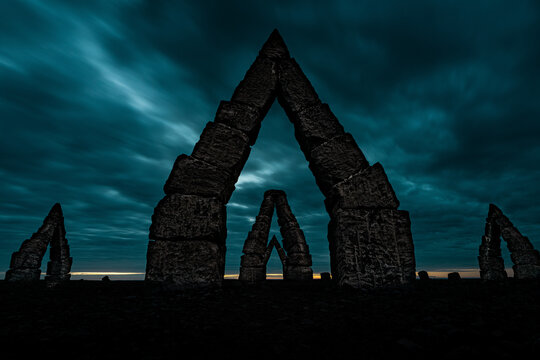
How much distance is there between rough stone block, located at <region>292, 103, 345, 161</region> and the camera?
4887 mm

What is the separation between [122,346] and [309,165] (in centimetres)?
403

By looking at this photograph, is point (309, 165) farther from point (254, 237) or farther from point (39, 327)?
point (254, 237)

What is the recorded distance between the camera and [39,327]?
91.8 inches

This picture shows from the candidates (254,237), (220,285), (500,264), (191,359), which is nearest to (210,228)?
(220,285)

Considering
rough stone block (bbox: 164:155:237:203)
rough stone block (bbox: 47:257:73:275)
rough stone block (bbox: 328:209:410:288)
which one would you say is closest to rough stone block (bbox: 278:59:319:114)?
rough stone block (bbox: 164:155:237:203)

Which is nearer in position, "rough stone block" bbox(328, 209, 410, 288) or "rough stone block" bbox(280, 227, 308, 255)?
"rough stone block" bbox(328, 209, 410, 288)

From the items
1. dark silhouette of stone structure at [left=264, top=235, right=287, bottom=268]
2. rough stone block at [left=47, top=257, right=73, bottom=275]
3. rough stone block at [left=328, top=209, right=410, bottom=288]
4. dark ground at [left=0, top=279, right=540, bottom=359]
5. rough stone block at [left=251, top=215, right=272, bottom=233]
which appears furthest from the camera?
dark silhouette of stone structure at [left=264, top=235, right=287, bottom=268]

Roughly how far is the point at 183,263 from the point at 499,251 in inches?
591

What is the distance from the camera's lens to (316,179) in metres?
5.03

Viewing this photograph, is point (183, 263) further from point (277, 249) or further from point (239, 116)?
point (277, 249)

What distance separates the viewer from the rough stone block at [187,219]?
4.25 metres

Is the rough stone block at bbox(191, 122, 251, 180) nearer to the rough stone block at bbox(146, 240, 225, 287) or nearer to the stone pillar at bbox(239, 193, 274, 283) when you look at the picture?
the rough stone block at bbox(146, 240, 225, 287)

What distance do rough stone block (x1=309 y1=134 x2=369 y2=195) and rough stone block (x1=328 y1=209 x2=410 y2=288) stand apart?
681 mm

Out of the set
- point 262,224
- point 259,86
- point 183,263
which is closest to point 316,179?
point 259,86
